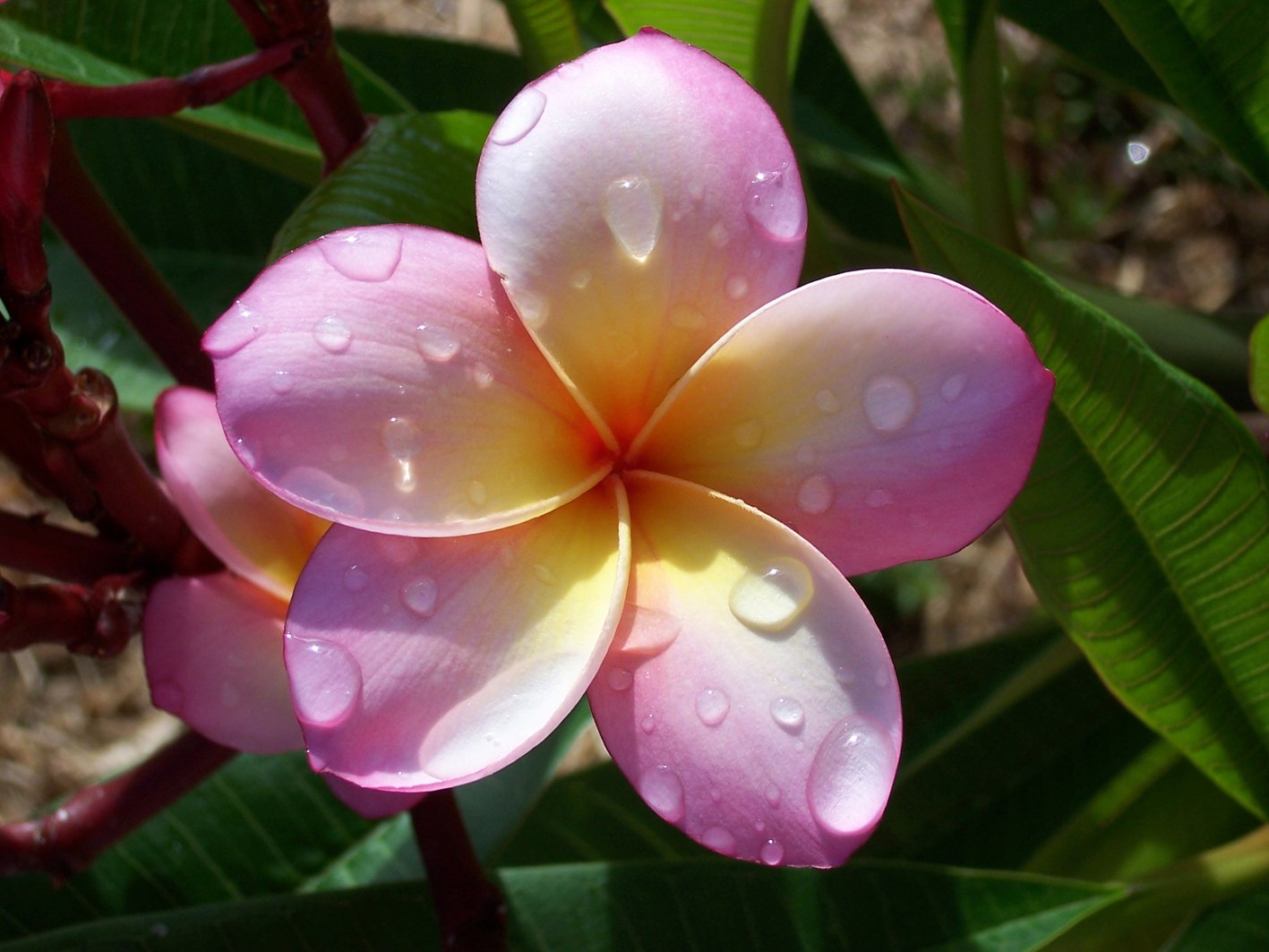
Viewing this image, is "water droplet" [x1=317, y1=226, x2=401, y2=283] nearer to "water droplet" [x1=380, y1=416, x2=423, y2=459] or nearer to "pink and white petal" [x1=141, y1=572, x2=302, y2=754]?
"water droplet" [x1=380, y1=416, x2=423, y2=459]

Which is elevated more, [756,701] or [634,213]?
[634,213]

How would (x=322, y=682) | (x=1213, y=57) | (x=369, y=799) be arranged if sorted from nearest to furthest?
(x=322, y=682) → (x=369, y=799) → (x=1213, y=57)

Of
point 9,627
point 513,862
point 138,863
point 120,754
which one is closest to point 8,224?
point 9,627

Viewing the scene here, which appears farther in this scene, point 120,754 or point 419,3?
point 419,3

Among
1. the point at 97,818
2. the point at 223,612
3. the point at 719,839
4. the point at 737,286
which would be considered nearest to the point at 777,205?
the point at 737,286

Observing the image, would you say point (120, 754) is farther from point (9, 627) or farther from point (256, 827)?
point (9, 627)

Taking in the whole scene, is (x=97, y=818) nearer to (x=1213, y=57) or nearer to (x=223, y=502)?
(x=223, y=502)

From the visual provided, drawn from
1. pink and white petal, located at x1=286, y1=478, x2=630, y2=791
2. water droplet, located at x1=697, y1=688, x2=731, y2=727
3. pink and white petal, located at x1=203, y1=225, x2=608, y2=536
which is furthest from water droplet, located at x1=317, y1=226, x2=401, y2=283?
water droplet, located at x1=697, y1=688, x2=731, y2=727
